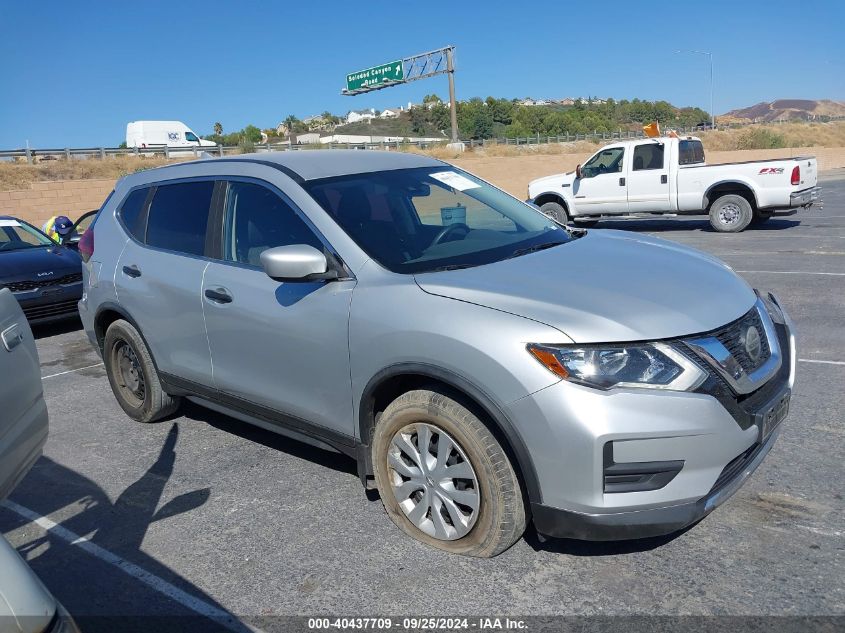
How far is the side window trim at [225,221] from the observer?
3703mm

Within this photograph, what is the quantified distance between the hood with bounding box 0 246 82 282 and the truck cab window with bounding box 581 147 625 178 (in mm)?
10916

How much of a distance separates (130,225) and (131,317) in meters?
0.67

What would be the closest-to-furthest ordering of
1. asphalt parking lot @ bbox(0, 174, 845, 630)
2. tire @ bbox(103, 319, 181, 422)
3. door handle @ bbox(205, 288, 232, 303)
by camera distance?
asphalt parking lot @ bbox(0, 174, 845, 630)
door handle @ bbox(205, 288, 232, 303)
tire @ bbox(103, 319, 181, 422)

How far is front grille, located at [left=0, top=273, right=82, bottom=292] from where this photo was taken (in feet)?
27.3

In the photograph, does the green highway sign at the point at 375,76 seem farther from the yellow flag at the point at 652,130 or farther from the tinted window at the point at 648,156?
the tinted window at the point at 648,156

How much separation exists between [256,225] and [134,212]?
59.0 inches

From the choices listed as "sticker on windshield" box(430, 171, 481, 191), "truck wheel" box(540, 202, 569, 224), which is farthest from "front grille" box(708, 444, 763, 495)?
"truck wheel" box(540, 202, 569, 224)

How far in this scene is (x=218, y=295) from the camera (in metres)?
4.20

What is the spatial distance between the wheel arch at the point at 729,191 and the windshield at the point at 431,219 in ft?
36.5

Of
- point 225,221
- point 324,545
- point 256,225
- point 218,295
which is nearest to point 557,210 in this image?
point 225,221

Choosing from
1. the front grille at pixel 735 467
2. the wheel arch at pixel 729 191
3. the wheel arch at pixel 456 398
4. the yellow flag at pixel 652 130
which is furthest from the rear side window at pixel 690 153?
the wheel arch at pixel 456 398

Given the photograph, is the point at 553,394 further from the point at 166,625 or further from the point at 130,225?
the point at 130,225

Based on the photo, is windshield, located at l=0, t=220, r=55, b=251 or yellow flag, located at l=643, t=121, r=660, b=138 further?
yellow flag, located at l=643, t=121, r=660, b=138

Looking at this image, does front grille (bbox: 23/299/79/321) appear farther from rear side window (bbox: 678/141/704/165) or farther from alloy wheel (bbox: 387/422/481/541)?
rear side window (bbox: 678/141/704/165)
